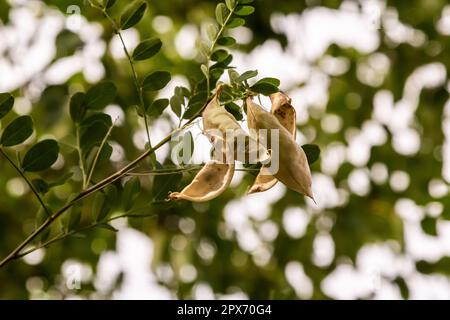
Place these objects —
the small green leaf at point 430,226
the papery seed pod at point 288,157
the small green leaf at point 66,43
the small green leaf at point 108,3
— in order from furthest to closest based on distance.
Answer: the small green leaf at point 430,226, the small green leaf at point 66,43, the small green leaf at point 108,3, the papery seed pod at point 288,157

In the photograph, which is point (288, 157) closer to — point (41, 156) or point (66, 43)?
point (41, 156)

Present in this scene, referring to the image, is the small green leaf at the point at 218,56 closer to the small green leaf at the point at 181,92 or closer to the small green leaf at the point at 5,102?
the small green leaf at the point at 181,92

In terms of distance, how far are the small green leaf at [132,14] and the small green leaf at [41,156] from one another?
10 cm

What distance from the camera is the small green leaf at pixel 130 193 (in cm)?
62

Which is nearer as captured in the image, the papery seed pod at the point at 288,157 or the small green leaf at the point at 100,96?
the papery seed pod at the point at 288,157

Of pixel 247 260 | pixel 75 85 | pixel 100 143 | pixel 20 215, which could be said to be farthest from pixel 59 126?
pixel 100 143

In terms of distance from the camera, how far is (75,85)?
1274mm

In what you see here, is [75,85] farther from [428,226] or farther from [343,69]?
→ [428,226]

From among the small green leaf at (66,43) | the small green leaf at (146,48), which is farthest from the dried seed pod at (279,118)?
the small green leaf at (66,43)

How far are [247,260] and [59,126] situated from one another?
478 millimetres

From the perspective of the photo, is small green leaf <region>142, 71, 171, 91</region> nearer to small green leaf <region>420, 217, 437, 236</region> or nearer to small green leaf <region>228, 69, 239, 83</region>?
small green leaf <region>228, 69, 239, 83</region>

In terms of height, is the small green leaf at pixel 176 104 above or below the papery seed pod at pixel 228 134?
below

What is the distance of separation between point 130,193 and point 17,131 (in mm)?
111

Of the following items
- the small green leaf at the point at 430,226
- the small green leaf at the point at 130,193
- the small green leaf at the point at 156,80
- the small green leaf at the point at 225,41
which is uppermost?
the small green leaf at the point at 225,41
